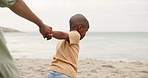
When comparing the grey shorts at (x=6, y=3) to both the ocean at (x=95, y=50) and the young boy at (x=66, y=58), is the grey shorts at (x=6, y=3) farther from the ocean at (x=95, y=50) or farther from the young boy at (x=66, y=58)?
the ocean at (x=95, y=50)

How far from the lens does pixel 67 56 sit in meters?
3.40

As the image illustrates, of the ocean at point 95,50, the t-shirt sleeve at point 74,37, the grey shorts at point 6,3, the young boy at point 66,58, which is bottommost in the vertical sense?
the ocean at point 95,50

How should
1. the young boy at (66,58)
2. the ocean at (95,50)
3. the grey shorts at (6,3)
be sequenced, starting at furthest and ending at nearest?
the ocean at (95,50), the young boy at (66,58), the grey shorts at (6,3)

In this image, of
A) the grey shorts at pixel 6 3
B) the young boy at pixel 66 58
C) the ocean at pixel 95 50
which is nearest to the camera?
the grey shorts at pixel 6 3

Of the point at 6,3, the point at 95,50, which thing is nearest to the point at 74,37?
the point at 6,3

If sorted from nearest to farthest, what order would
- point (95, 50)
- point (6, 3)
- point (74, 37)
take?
point (6, 3)
point (74, 37)
point (95, 50)

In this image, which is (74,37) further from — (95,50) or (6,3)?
(95,50)

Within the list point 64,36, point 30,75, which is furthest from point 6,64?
point 30,75

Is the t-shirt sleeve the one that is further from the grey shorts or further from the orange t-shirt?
the grey shorts

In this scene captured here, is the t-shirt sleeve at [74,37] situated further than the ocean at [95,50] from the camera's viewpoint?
No

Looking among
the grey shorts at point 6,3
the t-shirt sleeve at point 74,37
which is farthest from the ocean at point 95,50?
the grey shorts at point 6,3

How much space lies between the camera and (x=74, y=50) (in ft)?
11.3

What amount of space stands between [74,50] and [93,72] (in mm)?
4833

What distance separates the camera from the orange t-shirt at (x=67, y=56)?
3365mm
